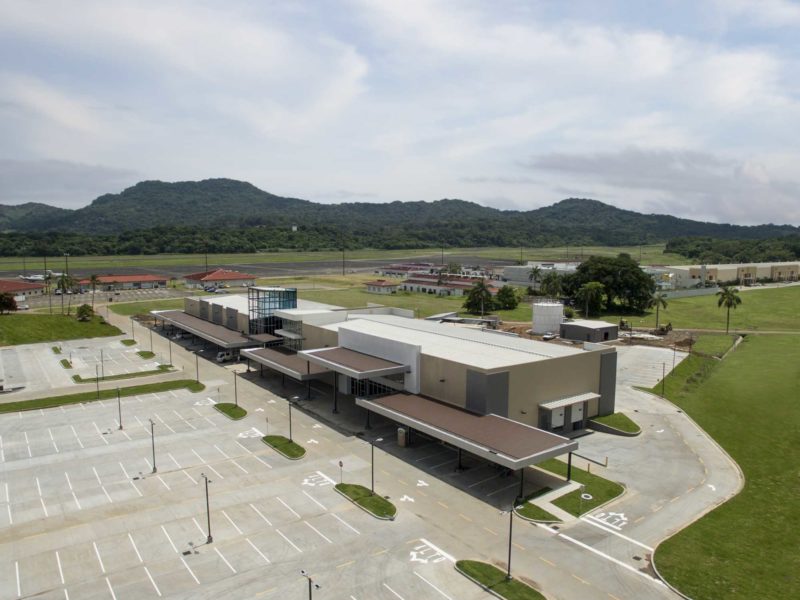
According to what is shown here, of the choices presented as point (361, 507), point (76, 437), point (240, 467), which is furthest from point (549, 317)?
point (76, 437)

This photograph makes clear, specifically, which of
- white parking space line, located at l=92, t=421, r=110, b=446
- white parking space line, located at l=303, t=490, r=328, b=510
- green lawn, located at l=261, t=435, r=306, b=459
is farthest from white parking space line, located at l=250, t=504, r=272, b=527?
white parking space line, located at l=92, t=421, r=110, b=446

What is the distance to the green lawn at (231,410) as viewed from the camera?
58.5 m

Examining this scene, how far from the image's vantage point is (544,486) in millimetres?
42219

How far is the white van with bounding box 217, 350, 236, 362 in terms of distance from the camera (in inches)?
3275

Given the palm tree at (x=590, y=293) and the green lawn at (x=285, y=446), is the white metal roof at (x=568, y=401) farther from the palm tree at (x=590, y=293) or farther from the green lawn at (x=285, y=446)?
the palm tree at (x=590, y=293)

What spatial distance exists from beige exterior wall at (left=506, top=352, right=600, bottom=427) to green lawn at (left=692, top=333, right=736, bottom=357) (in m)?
42.7

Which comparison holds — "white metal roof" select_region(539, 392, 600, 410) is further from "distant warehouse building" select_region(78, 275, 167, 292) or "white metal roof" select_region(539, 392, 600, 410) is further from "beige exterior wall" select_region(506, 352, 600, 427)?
"distant warehouse building" select_region(78, 275, 167, 292)

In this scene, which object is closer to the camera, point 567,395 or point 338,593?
point 338,593

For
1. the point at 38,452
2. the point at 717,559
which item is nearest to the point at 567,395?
the point at 717,559

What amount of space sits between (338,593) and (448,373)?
86.1 feet

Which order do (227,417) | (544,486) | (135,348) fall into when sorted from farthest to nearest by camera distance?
1. (135,348)
2. (227,417)
3. (544,486)

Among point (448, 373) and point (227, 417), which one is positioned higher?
point (448, 373)

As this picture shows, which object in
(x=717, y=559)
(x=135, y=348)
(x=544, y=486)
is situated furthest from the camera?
(x=135, y=348)

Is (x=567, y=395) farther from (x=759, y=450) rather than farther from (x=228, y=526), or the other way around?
(x=228, y=526)
